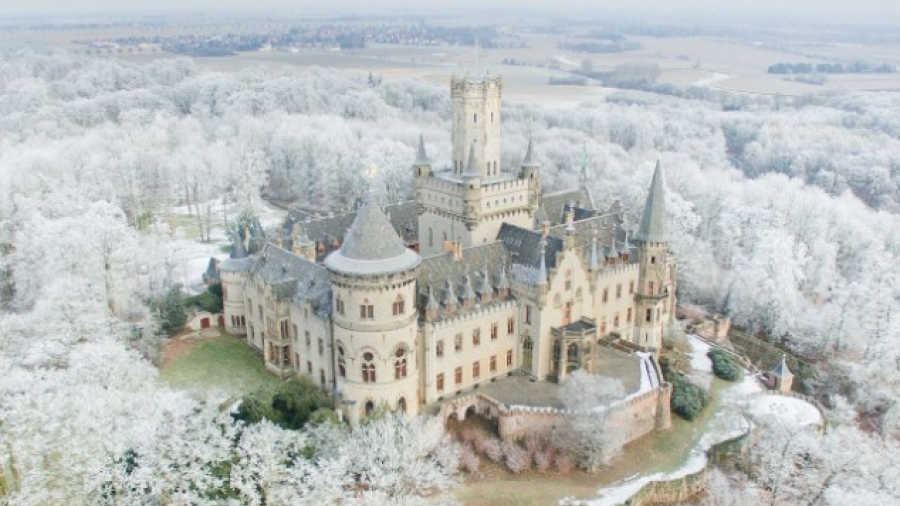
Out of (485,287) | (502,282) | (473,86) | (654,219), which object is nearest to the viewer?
(485,287)

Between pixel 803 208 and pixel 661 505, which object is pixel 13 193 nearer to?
pixel 661 505

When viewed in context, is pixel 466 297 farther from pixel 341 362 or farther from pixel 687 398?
pixel 687 398

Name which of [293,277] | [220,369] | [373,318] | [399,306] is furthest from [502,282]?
[220,369]

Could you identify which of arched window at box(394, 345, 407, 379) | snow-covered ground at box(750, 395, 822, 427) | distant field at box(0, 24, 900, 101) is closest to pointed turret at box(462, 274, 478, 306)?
arched window at box(394, 345, 407, 379)

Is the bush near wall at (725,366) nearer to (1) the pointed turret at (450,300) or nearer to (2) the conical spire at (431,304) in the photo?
(1) the pointed turret at (450,300)

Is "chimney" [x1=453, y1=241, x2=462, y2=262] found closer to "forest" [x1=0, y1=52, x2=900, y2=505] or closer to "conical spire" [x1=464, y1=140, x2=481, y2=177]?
"conical spire" [x1=464, y1=140, x2=481, y2=177]
